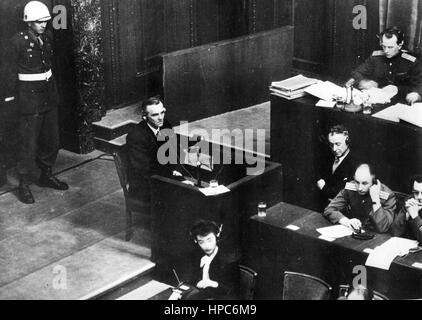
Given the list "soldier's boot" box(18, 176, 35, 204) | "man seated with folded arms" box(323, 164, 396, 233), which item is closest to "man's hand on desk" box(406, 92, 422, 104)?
"man seated with folded arms" box(323, 164, 396, 233)

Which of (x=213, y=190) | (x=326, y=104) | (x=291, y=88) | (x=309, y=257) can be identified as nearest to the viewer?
(x=309, y=257)

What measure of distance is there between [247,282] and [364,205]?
1.19 metres

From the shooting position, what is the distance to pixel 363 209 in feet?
21.9

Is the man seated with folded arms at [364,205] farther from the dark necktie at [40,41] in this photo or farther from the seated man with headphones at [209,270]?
the dark necktie at [40,41]

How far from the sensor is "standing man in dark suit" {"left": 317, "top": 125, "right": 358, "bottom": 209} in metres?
7.07

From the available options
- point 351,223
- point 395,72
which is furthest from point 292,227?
point 395,72

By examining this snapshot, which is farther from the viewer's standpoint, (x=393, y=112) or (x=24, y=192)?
(x=24, y=192)

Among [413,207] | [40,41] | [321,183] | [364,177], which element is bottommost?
[321,183]

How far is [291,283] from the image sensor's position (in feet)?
19.5

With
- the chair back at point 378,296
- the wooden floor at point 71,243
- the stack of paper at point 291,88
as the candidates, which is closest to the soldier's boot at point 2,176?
the wooden floor at point 71,243

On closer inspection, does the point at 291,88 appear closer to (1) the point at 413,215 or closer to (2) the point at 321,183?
(2) the point at 321,183

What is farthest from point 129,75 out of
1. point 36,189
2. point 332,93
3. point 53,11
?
point 332,93

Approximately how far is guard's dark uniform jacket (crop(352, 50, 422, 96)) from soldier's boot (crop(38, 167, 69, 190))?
286 centimetres
